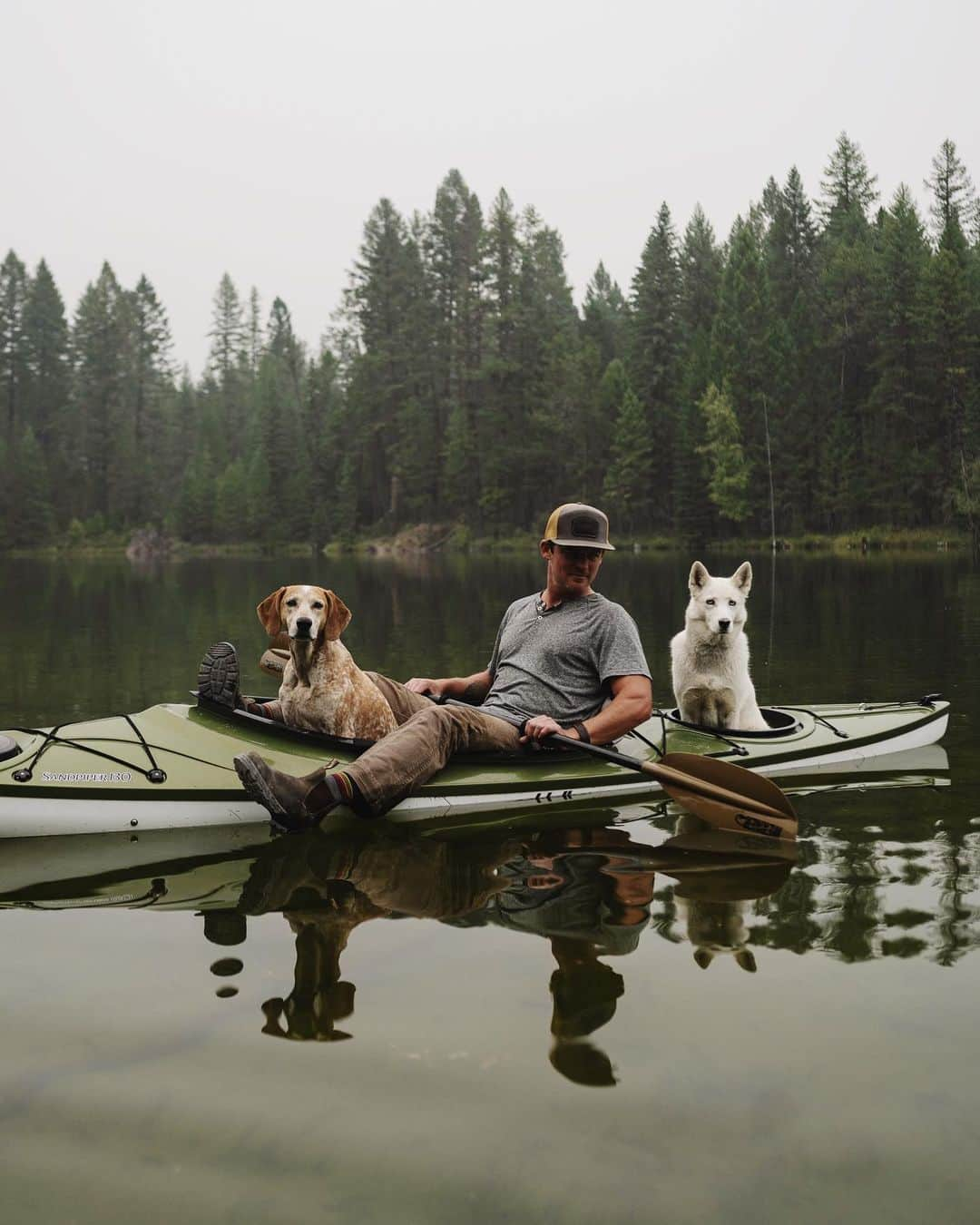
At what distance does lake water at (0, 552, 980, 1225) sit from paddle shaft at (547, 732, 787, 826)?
1.16ft

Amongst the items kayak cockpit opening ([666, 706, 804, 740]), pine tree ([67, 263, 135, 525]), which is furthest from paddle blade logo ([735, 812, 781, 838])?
pine tree ([67, 263, 135, 525])

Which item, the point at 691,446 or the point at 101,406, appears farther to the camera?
the point at 101,406

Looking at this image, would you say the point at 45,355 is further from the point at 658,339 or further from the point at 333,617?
the point at 333,617

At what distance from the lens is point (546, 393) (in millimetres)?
61969

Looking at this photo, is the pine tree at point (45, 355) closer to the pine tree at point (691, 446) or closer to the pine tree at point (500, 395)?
the pine tree at point (500, 395)

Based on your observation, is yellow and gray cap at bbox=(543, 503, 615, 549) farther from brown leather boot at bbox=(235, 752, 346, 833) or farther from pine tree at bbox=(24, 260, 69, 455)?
pine tree at bbox=(24, 260, 69, 455)

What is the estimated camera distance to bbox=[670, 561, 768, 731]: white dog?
291 inches

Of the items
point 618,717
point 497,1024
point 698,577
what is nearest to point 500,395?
point 698,577

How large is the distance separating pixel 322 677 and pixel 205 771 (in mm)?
923

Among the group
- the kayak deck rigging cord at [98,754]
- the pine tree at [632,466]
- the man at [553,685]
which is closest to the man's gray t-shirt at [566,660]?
the man at [553,685]

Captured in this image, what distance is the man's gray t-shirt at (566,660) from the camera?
629cm

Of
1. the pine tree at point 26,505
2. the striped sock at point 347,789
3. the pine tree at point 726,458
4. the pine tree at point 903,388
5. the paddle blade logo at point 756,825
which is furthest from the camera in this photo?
the pine tree at point 26,505

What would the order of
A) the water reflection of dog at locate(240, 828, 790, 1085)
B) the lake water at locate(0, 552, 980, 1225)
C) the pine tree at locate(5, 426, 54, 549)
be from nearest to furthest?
the lake water at locate(0, 552, 980, 1225) → the water reflection of dog at locate(240, 828, 790, 1085) → the pine tree at locate(5, 426, 54, 549)

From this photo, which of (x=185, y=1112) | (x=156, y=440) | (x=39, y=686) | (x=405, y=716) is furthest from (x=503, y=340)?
(x=185, y=1112)
